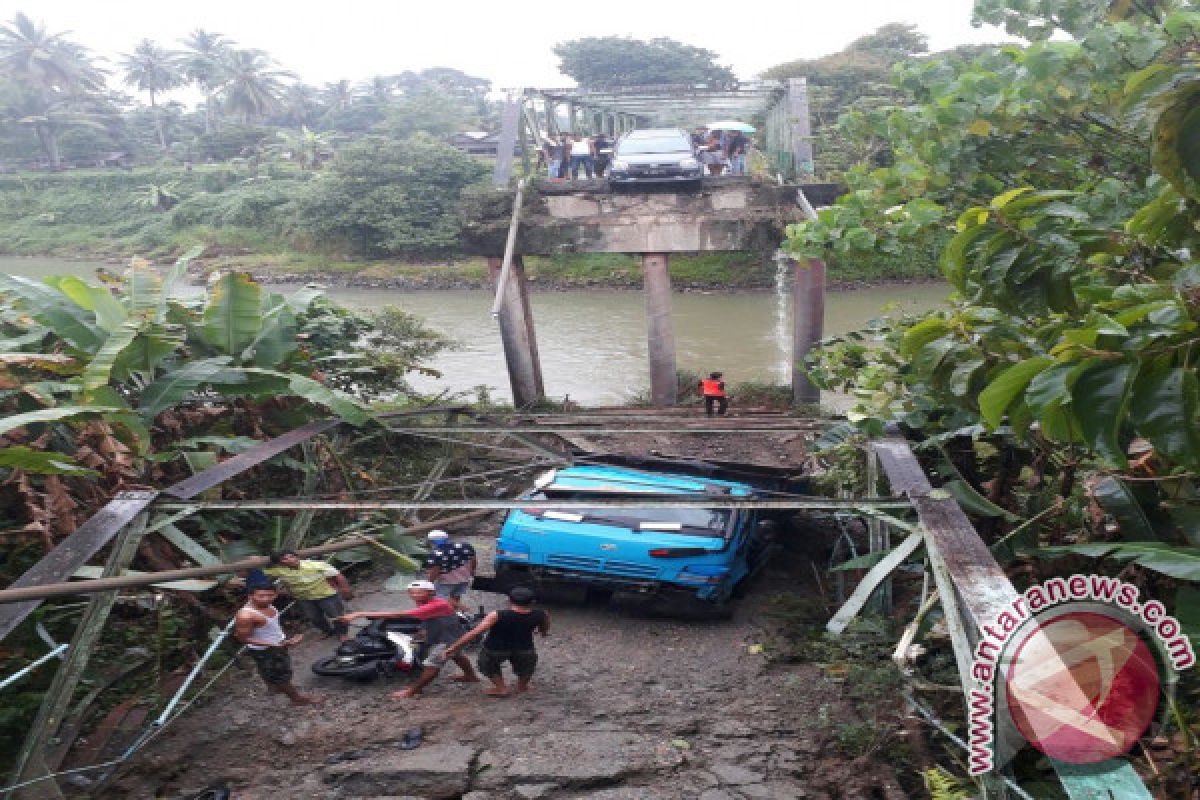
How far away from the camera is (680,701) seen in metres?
5.90

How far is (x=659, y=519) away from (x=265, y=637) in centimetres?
305

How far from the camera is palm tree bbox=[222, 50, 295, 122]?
57013mm

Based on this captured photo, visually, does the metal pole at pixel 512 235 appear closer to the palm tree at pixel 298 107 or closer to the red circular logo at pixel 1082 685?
the red circular logo at pixel 1082 685

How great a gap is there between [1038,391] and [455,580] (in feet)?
15.4

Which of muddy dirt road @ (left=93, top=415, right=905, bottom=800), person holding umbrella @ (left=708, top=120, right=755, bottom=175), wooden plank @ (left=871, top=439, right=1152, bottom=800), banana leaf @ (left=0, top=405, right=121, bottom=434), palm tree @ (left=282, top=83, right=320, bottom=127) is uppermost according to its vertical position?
palm tree @ (left=282, top=83, right=320, bottom=127)

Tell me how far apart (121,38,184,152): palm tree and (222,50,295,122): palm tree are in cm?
468

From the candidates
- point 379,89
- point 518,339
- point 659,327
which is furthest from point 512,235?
point 379,89

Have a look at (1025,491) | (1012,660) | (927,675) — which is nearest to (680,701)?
(927,675)

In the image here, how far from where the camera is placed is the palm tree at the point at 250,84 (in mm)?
57013

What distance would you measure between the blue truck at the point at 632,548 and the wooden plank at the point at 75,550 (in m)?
2.70

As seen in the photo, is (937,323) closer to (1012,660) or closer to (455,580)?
(1012,660)

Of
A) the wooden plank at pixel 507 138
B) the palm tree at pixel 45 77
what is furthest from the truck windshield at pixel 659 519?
the palm tree at pixel 45 77

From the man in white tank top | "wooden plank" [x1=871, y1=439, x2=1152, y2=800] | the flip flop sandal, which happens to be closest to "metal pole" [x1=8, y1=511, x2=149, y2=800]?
the man in white tank top

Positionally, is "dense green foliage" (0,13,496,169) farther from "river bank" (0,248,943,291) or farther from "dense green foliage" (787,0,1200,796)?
"dense green foliage" (787,0,1200,796)
